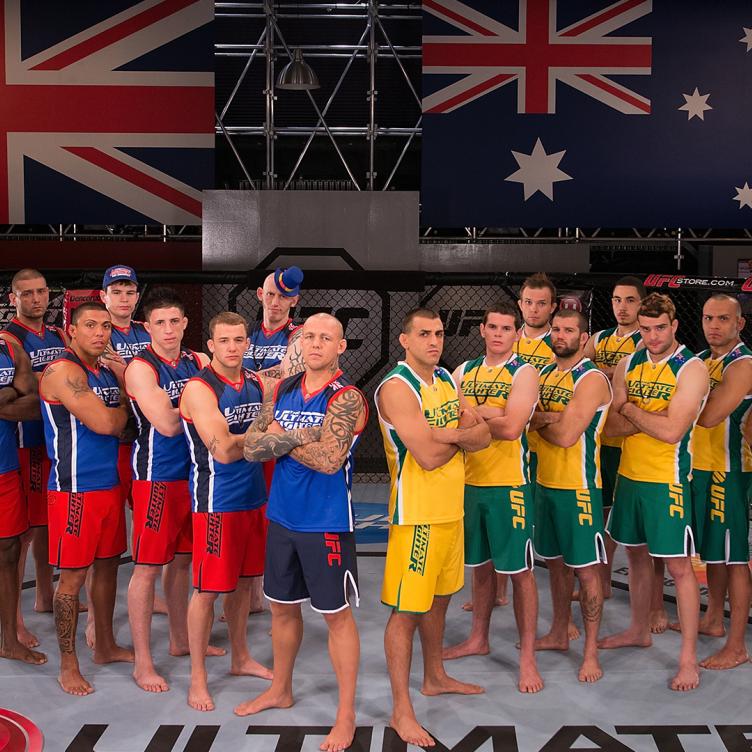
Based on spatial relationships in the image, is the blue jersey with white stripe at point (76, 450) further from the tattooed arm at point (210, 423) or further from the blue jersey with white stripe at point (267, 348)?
the blue jersey with white stripe at point (267, 348)

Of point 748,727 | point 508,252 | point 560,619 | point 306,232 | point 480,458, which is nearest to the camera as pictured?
point 748,727

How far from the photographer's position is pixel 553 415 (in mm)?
4887

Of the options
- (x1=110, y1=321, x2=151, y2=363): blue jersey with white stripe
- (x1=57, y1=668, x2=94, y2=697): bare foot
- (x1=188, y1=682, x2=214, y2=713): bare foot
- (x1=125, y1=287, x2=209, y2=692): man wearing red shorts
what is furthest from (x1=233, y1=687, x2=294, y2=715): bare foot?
(x1=110, y1=321, x2=151, y2=363): blue jersey with white stripe

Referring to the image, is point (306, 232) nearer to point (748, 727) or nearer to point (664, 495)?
point (664, 495)

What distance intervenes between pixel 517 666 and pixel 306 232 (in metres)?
5.88

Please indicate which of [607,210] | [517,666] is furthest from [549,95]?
[517,666]

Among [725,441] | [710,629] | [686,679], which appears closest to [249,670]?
[686,679]

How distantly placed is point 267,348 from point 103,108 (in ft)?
18.8

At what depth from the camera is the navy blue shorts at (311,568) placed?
13.5 ft

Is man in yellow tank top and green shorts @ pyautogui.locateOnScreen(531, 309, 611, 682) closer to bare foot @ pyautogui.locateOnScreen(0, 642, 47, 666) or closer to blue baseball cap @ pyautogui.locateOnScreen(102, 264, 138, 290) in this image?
A: blue baseball cap @ pyautogui.locateOnScreen(102, 264, 138, 290)

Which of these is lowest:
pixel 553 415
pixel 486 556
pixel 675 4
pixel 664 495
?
pixel 486 556

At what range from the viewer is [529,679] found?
15.5ft

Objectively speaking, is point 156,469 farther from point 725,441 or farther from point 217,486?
point 725,441

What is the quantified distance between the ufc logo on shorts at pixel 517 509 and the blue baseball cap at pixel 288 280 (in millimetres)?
1765
